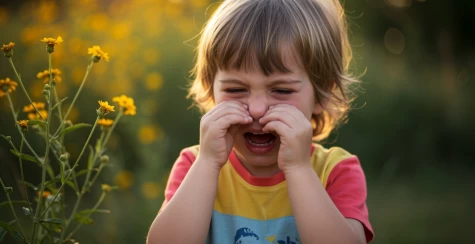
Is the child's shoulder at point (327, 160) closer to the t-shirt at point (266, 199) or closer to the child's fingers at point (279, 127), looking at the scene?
the t-shirt at point (266, 199)

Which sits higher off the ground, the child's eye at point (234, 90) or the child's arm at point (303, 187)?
the child's eye at point (234, 90)

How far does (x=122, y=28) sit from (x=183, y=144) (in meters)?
0.97

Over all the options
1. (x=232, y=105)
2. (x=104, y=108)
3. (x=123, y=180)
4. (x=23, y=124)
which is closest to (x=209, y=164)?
(x=232, y=105)

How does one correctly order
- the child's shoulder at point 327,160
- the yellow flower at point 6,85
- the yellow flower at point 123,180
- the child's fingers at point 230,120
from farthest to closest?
the yellow flower at point 123,180 < the child's shoulder at point 327,160 < the child's fingers at point 230,120 < the yellow flower at point 6,85

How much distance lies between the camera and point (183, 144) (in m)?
4.29

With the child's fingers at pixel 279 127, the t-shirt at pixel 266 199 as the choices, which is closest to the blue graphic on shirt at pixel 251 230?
the t-shirt at pixel 266 199

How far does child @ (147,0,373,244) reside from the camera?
1993 mm

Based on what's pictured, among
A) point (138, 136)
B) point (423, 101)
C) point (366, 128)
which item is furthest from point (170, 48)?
point (423, 101)

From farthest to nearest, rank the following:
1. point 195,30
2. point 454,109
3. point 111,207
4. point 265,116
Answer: point 195,30, point 454,109, point 111,207, point 265,116

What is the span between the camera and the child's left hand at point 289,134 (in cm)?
202

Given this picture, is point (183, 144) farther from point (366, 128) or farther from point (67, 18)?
point (67, 18)

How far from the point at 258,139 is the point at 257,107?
0.57 feet

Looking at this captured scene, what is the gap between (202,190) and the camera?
2020 millimetres

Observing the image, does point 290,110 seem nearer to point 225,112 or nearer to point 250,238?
point 225,112
